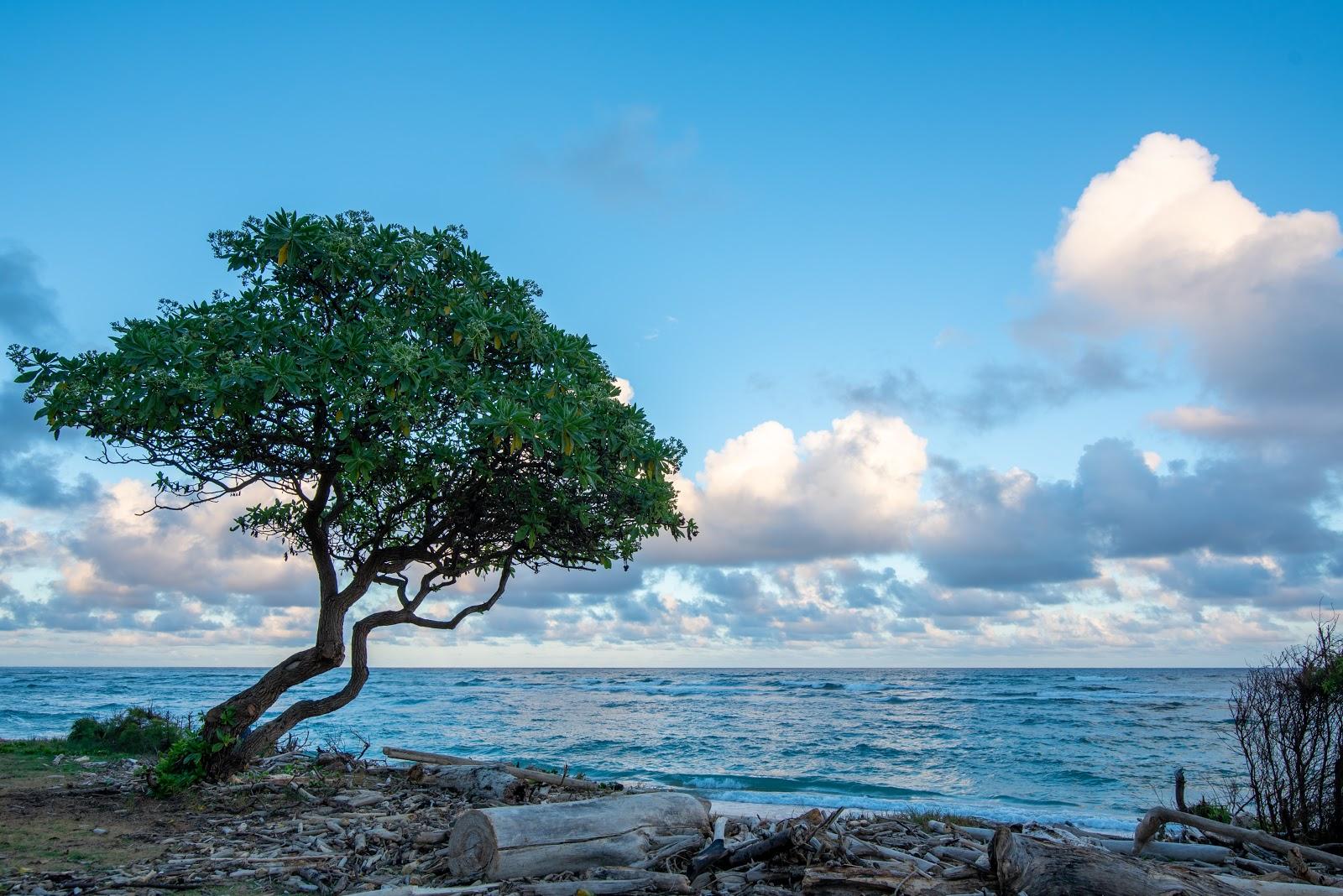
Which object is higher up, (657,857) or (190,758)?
(190,758)

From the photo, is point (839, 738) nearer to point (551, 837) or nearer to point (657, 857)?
point (657, 857)

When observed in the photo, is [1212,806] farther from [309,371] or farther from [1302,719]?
[309,371]

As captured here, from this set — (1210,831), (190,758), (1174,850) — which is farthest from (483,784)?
(1210,831)

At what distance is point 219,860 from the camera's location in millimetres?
7832

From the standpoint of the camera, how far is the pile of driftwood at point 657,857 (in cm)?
637

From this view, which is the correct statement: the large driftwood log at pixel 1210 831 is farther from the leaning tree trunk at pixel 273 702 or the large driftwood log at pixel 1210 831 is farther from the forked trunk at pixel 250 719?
the forked trunk at pixel 250 719

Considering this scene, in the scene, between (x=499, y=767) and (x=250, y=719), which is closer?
(x=250, y=719)

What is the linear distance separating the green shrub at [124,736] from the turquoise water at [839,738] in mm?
3484

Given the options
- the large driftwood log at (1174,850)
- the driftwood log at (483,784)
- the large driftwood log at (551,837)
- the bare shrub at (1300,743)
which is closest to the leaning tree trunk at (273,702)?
the driftwood log at (483,784)

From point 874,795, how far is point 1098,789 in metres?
6.60

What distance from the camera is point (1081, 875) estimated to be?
5789 millimetres

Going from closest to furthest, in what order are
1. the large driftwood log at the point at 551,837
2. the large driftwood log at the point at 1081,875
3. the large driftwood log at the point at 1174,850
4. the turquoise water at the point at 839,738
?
the large driftwood log at the point at 1081,875, the large driftwood log at the point at 551,837, the large driftwood log at the point at 1174,850, the turquoise water at the point at 839,738

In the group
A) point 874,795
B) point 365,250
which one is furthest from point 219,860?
point 874,795

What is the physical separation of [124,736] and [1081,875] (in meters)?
17.9
